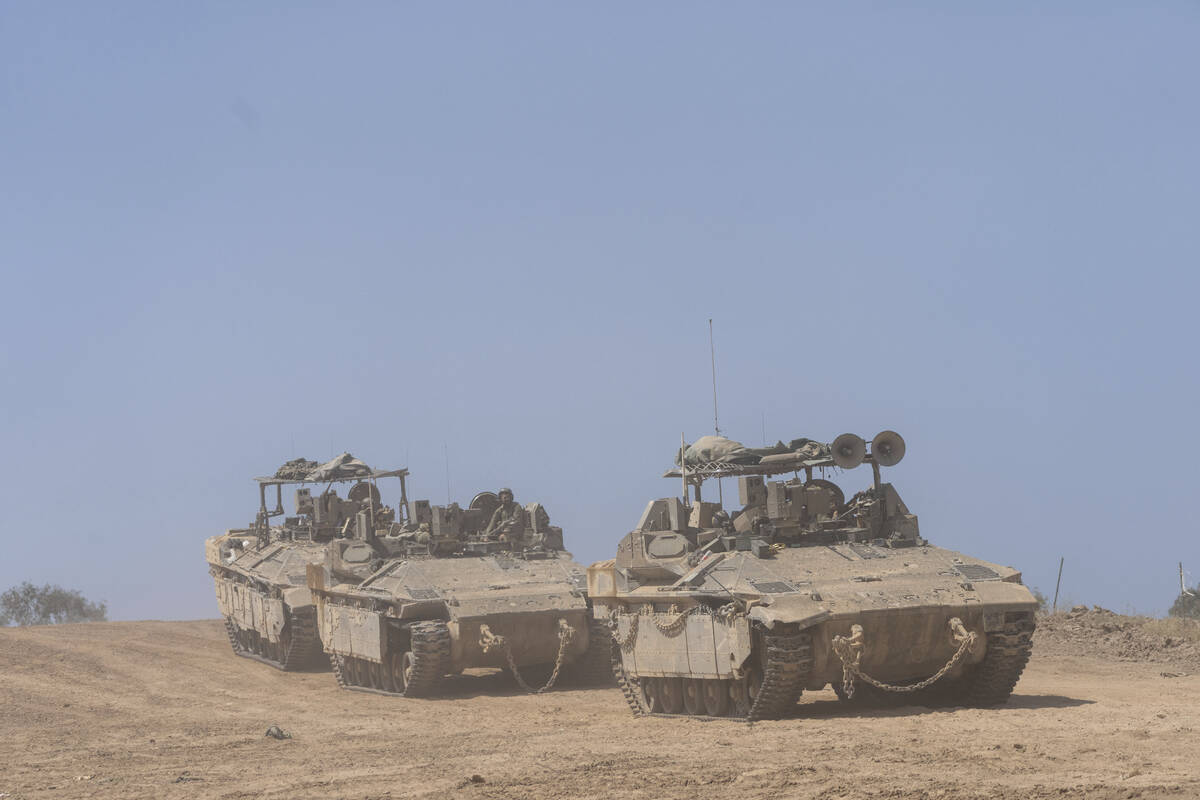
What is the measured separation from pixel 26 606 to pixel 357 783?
1524 inches

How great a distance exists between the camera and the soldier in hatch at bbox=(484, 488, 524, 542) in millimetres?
26094

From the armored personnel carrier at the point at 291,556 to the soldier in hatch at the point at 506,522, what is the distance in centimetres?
179

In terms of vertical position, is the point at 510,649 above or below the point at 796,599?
below

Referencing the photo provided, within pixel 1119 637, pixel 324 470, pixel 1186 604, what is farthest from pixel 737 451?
pixel 1186 604

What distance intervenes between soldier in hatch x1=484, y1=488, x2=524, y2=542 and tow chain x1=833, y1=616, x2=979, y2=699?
9518mm

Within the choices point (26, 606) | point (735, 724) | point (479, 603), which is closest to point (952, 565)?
point (735, 724)

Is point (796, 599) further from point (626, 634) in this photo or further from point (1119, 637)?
point (1119, 637)

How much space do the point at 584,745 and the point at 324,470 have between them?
1757cm

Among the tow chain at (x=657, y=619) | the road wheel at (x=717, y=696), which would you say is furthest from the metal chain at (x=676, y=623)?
the road wheel at (x=717, y=696)

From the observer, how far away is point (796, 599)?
55.0 ft

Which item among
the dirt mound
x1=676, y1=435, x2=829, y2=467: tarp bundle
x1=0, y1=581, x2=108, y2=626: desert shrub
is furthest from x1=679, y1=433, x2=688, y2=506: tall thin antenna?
x1=0, y1=581, x2=108, y2=626: desert shrub

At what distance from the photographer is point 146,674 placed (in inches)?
1062

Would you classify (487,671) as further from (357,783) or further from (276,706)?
(357,783)

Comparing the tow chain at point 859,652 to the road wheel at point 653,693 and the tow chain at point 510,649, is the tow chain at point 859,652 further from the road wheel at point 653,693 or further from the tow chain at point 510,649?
the tow chain at point 510,649
